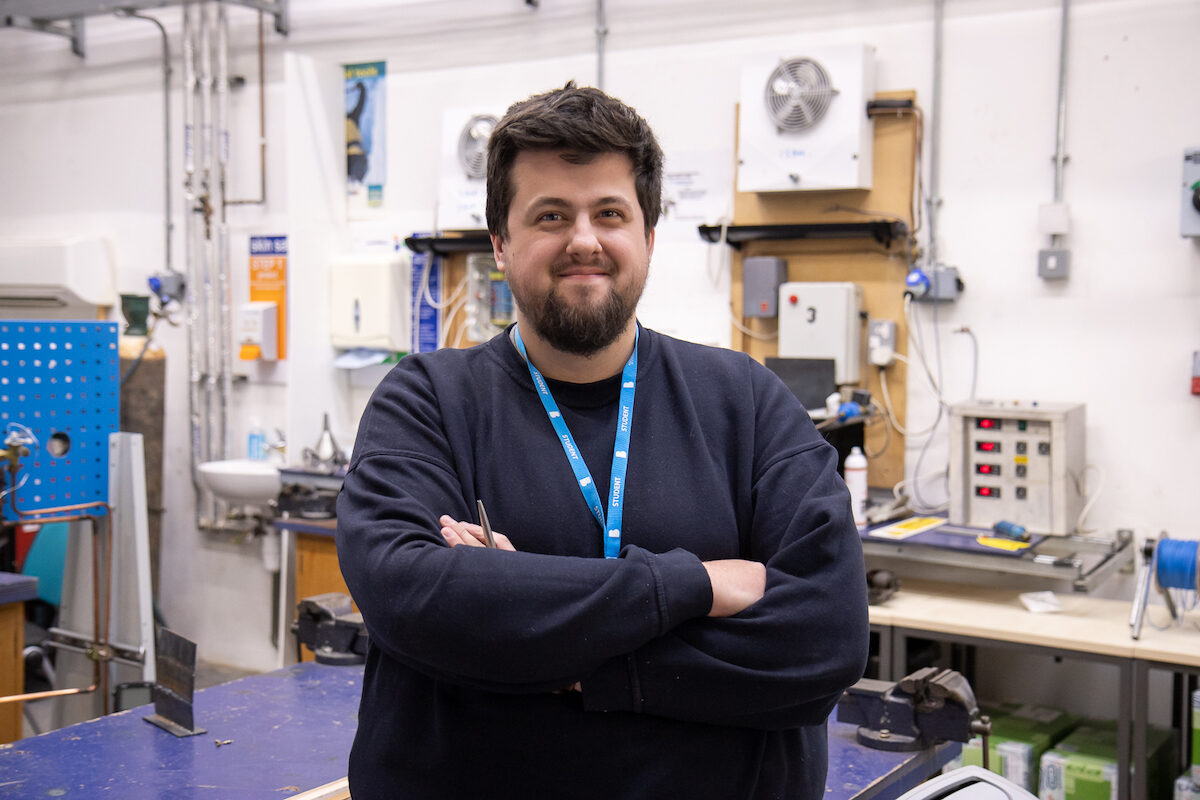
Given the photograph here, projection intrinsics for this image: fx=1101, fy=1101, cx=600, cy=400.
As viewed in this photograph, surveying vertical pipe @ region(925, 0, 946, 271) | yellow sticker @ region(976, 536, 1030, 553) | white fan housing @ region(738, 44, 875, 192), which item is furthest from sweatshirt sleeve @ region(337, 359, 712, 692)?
vertical pipe @ region(925, 0, 946, 271)

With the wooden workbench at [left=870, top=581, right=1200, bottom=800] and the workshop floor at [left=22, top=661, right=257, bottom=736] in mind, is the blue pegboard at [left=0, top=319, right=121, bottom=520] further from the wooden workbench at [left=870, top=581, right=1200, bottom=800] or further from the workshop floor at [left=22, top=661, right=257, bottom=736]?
the wooden workbench at [left=870, top=581, right=1200, bottom=800]

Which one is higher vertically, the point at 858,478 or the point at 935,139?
the point at 935,139

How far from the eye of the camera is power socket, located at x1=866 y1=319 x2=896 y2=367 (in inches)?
143

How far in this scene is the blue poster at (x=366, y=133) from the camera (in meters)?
4.67

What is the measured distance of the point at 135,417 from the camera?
4.92 m

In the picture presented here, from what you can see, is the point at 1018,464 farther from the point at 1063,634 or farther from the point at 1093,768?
the point at 1093,768

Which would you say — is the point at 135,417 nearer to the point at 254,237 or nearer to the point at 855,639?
the point at 254,237

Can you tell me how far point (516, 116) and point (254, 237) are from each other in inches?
145

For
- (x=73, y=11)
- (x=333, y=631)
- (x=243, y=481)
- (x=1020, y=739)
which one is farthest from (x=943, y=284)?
(x=73, y=11)

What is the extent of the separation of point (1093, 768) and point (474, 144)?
2925mm

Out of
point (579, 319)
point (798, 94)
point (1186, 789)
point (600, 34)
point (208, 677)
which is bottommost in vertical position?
point (208, 677)

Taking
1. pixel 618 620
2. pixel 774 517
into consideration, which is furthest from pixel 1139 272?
pixel 618 620

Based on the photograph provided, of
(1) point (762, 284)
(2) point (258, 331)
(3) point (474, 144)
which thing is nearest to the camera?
(1) point (762, 284)

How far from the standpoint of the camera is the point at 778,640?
124 centimetres
